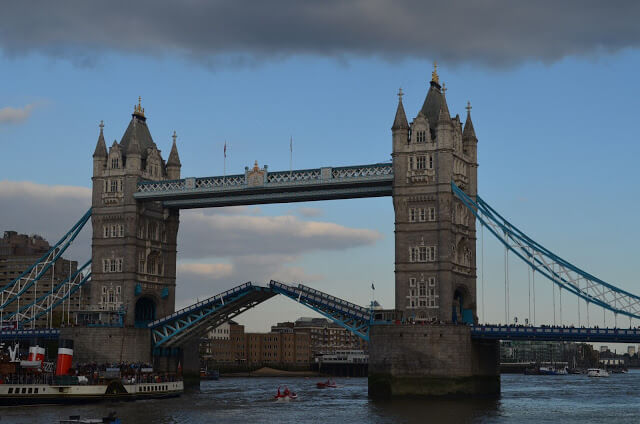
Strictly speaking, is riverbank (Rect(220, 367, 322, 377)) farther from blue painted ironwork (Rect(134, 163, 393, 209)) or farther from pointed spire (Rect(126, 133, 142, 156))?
pointed spire (Rect(126, 133, 142, 156))

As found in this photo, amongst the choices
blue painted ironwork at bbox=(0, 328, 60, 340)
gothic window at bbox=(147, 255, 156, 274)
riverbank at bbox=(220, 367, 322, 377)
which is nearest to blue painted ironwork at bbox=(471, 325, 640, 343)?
gothic window at bbox=(147, 255, 156, 274)

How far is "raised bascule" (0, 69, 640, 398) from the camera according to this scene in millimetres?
89062

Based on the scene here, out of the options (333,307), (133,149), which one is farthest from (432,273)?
(133,149)

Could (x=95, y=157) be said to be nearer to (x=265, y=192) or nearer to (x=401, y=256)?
(x=265, y=192)

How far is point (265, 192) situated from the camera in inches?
4134

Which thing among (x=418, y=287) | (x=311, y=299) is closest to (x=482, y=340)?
(x=418, y=287)

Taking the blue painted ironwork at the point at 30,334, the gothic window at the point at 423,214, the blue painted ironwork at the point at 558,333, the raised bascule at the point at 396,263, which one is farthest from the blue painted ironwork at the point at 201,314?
the blue painted ironwork at the point at 558,333

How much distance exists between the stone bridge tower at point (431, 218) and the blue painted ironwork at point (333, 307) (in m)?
4.23

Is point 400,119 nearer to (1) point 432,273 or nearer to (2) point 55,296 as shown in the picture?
(1) point 432,273

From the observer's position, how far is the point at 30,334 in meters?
114

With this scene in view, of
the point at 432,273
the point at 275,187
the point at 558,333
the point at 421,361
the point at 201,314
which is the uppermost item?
the point at 275,187

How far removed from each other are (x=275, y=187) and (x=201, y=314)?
16743mm

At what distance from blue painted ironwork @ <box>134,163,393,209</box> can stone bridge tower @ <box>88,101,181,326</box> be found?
7.95 feet

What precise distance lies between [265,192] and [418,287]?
20.7 metres
